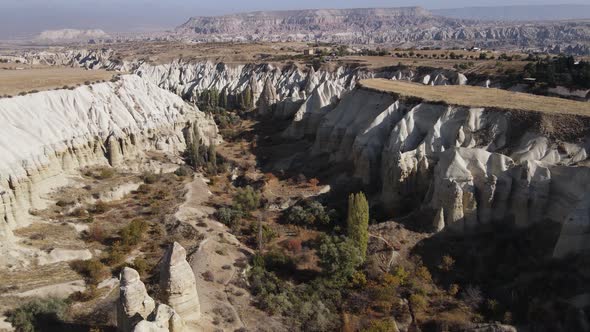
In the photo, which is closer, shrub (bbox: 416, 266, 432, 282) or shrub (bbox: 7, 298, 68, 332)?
shrub (bbox: 7, 298, 68, 332)

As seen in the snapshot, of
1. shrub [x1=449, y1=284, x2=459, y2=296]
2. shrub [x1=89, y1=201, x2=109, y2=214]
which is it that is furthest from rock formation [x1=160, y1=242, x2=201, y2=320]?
shrub [x1=89, y1=201, x2=109, y2=214]

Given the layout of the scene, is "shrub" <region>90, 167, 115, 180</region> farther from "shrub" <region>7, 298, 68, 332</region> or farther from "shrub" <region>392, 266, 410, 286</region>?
"shrub" <region>392, 266, 410, 286</region>

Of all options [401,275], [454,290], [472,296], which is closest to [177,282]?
[401,275]

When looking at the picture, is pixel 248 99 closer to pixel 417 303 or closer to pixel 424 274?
pixel 424 274

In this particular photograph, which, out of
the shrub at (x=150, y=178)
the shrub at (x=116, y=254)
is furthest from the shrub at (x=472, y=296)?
the shrub at (x=150, y=178)

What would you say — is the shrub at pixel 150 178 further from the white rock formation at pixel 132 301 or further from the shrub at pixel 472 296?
the shrub at pixel 472 296

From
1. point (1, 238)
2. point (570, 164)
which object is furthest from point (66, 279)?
point (570, 164)
